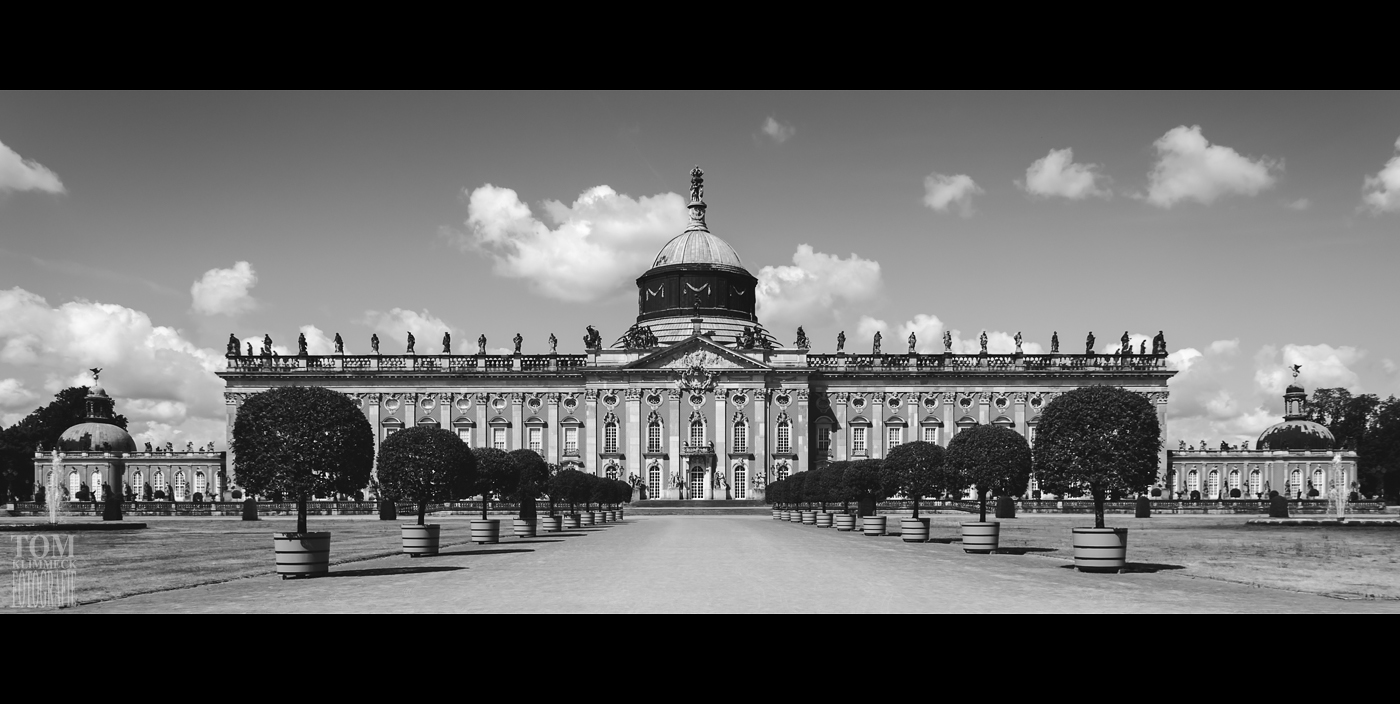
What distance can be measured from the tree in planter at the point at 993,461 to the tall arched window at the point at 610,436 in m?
65.1

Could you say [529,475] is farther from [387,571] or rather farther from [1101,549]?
[1101,549]

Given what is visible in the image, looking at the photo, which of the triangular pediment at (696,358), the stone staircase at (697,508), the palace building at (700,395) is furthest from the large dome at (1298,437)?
the stone staircase at (697,508)

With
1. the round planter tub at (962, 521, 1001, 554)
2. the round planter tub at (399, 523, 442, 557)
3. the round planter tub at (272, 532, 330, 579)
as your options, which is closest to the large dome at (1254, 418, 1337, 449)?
the round planter tub at (962, 521, 1001, 554)

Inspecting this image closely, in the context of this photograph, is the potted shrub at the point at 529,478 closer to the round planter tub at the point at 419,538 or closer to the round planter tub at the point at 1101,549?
the round planter tub at the point at 419,538

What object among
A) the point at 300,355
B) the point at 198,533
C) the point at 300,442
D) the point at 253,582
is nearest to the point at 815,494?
the point at 198,533

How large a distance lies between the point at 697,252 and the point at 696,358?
1705cm

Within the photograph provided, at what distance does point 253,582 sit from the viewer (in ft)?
64.4

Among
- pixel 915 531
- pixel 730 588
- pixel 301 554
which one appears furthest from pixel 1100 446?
pixel 301 554

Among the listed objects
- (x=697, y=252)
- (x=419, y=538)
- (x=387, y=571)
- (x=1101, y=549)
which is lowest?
(x=387, y=571)

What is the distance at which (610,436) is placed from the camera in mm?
99938

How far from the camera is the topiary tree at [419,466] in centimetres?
3162

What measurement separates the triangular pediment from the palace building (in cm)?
11

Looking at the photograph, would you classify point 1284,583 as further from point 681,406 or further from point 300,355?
point 300,355
